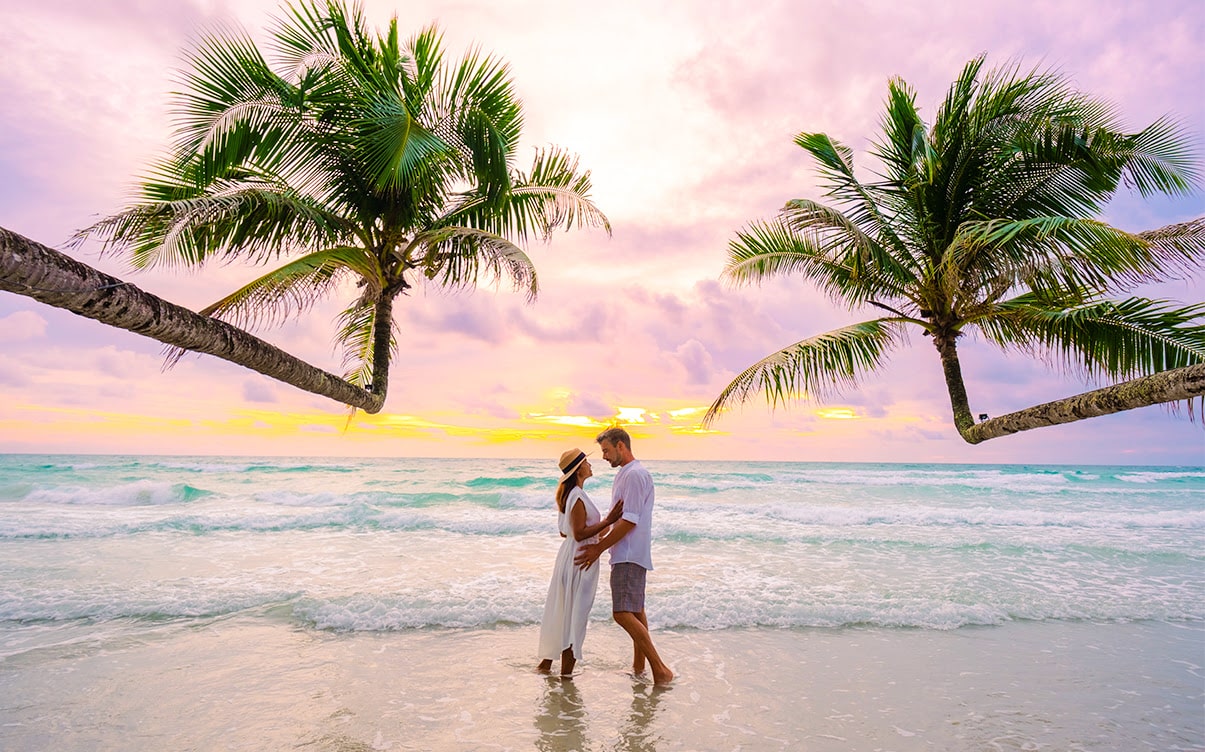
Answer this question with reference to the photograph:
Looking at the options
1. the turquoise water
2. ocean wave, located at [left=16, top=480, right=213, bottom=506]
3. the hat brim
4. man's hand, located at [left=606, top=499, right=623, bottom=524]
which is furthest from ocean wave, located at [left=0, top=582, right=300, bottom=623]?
ocean wave, located at [left=16, top=480, right=213, bottom=506]

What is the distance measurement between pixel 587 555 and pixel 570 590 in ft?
1.23

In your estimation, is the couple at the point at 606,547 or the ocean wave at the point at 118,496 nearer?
the couple at the point at 606,547

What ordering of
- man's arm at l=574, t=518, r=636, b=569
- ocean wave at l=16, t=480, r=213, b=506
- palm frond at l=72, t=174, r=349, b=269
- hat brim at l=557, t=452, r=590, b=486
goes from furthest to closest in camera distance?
1. ocean wave at l=16, t=480, r=213, b=506
2. hat brim at l=557, t=452, r=590, b=486
3. man's arm at l=574, t=518, r=636, b=569
4. palm frond at l=72, t=174, r=349, b=269

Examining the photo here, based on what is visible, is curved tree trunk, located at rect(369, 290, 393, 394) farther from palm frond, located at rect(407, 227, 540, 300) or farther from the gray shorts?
the gray shorts

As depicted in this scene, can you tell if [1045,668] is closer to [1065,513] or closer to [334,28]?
[334,28]

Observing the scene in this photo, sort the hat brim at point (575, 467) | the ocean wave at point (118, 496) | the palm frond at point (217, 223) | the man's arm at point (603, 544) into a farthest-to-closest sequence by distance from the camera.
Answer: the ocean wave at point (118, 496), the hat brim at point (575, 467), the man's arm at point (603, 544), the palm frond at point (217, 223)

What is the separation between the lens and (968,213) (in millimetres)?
6797

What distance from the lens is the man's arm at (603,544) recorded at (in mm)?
5062

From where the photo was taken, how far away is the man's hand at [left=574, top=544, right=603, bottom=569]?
5.12 meters

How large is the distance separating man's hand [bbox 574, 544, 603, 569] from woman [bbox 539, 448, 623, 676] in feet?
0.19

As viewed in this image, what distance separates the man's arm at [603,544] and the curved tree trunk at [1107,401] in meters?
3.06

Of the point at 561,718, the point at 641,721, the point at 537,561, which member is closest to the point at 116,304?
the point at 561,718

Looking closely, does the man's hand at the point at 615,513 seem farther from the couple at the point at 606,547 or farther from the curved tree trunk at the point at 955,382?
the curved tree trunk at the point at 955,382

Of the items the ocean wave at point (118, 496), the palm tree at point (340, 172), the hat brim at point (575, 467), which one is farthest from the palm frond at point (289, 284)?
the ocean wave at point (118, 496)
